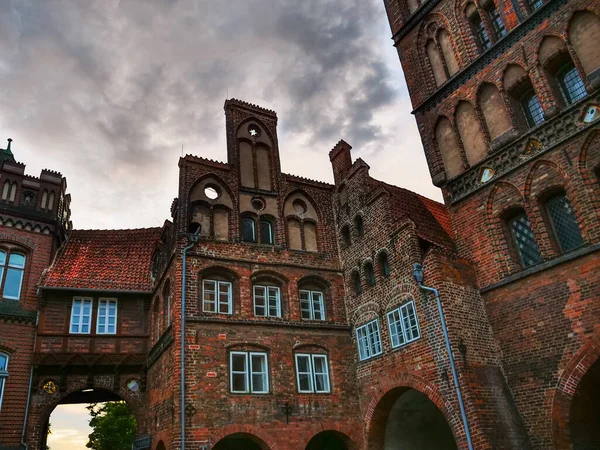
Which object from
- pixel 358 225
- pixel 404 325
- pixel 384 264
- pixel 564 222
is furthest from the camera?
pixel 358 225

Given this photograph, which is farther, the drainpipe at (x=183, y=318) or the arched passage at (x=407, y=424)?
the arched passage at (x=407, y=424)

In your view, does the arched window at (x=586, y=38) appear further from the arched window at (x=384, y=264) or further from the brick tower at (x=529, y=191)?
the arched window at (x=384, y=264)

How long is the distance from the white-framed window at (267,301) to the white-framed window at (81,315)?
21.5 ft

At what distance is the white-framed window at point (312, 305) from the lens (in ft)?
57.7

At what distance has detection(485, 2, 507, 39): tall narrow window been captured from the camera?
1573 cm

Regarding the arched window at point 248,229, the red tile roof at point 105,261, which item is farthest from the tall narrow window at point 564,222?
the red tile roof at point 105,261

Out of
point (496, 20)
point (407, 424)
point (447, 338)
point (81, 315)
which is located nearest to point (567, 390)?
point (447, 338)

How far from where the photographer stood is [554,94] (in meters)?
13.7

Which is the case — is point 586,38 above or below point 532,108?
above

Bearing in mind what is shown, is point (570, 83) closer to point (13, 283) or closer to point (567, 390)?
point (567, 390)

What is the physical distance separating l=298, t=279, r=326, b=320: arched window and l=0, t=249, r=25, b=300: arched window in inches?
403

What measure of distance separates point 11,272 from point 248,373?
980cm

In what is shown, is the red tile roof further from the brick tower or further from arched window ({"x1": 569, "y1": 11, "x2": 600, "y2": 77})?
arched window ({"x1": 569, "y1": 11, "x2": 600, "y2": 77})

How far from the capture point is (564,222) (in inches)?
513
